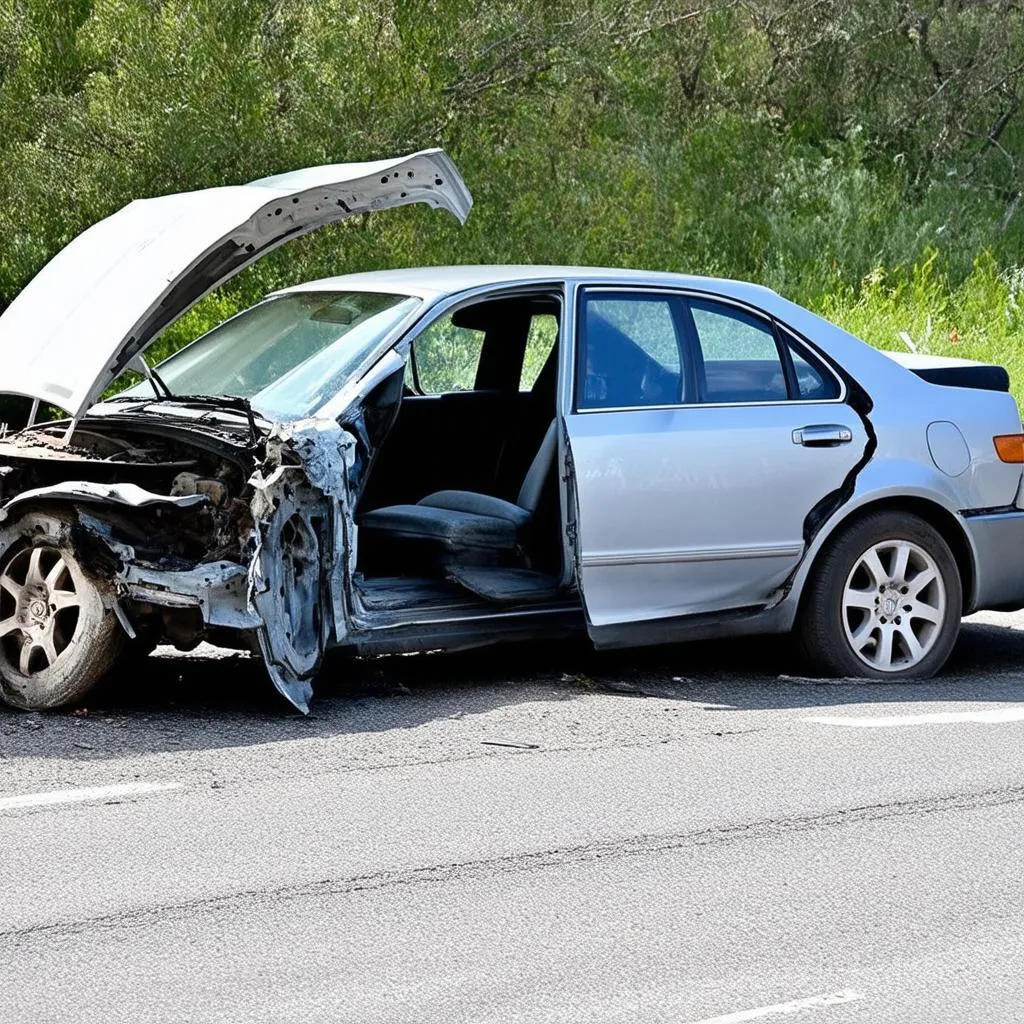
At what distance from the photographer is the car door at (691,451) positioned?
7.10 metres

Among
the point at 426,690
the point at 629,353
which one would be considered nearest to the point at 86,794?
the point at 426,690

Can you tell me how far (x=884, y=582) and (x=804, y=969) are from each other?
364cm

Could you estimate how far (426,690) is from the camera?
729cm

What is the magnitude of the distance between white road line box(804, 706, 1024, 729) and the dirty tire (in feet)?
8.75

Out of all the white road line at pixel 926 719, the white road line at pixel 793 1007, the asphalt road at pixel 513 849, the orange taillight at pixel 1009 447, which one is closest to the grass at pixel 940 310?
the orange taillight at pixel 1009 447

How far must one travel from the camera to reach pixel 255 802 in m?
5.61

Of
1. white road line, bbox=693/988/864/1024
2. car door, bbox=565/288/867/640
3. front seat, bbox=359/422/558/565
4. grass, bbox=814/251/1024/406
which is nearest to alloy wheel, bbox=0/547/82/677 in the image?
front seat, bbox=359/422/558/565

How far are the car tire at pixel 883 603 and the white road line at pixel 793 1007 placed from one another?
3.57 metres

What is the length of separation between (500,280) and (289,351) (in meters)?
0.90

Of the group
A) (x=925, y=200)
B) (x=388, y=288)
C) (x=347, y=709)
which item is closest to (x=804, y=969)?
(x=347, y=709)

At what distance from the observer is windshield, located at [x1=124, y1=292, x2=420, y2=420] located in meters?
7.07

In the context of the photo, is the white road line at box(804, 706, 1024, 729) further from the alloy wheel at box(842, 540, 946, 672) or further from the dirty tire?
the dirty tire

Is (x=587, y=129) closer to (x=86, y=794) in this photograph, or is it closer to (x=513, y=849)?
(x=86, y=794)

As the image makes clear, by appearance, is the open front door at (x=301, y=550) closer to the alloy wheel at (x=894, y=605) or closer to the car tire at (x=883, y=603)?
the car tire at (x=883, y=603)
